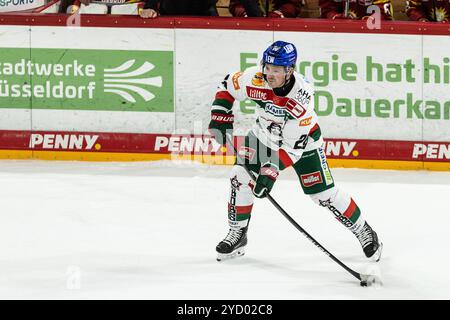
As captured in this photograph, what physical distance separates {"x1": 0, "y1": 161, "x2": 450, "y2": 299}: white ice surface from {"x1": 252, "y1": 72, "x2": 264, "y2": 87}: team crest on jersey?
117 cm

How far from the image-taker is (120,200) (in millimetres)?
9320

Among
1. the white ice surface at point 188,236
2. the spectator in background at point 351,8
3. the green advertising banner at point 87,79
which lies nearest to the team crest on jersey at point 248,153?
the white ice surface at point 188,236

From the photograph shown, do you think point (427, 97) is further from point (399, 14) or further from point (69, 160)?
point (69, 160)

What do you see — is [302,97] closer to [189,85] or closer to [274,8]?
[189,85]

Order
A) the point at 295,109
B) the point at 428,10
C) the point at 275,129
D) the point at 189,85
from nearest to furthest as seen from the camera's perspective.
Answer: the point at 295,109
the point at 275,129
the point at 189,85
the point at 428,10

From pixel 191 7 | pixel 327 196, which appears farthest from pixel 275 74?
pixel 191 7

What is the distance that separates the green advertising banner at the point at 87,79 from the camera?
→ 10.5m

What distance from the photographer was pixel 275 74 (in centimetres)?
718

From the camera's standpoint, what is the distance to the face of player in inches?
282

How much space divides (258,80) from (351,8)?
151 inches

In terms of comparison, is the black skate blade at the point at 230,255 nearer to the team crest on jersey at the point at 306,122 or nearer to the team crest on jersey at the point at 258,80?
the team crest on jersey at the point at 306,122

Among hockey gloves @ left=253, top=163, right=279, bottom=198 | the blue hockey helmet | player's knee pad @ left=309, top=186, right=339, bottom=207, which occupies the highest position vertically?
the blue hockey helmet

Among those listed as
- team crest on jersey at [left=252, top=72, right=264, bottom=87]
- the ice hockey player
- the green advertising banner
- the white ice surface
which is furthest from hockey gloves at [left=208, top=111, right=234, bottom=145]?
the green advertising banner

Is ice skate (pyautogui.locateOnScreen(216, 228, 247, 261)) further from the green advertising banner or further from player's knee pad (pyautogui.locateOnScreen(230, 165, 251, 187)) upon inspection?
the green advertising banner
